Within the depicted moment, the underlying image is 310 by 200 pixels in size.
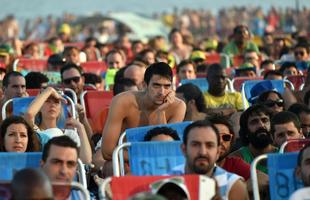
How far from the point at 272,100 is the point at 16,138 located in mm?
4220

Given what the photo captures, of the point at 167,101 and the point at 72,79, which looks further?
the point at 72,79

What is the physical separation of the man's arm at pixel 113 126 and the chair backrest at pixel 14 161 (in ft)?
6.82

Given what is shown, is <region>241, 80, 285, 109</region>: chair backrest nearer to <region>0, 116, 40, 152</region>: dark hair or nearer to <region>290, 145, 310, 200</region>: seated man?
<region>0, 116, 40, 152</region>: dark hair

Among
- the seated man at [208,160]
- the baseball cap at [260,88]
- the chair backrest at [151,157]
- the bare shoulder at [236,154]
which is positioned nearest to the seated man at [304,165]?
the seated man at [208,160]

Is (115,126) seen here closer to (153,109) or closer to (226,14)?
(153,109)

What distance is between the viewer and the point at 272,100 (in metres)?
15.5

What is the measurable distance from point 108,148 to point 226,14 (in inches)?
1751

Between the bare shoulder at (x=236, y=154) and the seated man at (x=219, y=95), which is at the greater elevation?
the seated man at (x=219, y=95)

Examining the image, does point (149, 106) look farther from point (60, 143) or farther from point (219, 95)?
point (219, 95)

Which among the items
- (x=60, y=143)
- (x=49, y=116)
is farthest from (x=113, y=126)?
(x=60, y=143)

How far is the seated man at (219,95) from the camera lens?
1761 cm

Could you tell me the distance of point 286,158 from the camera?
10.9 m

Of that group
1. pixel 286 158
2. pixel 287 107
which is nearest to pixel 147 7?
pixel 287 107

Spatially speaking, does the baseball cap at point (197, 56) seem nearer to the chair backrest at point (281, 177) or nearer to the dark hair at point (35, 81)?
the dark hair at point (35, 81)
